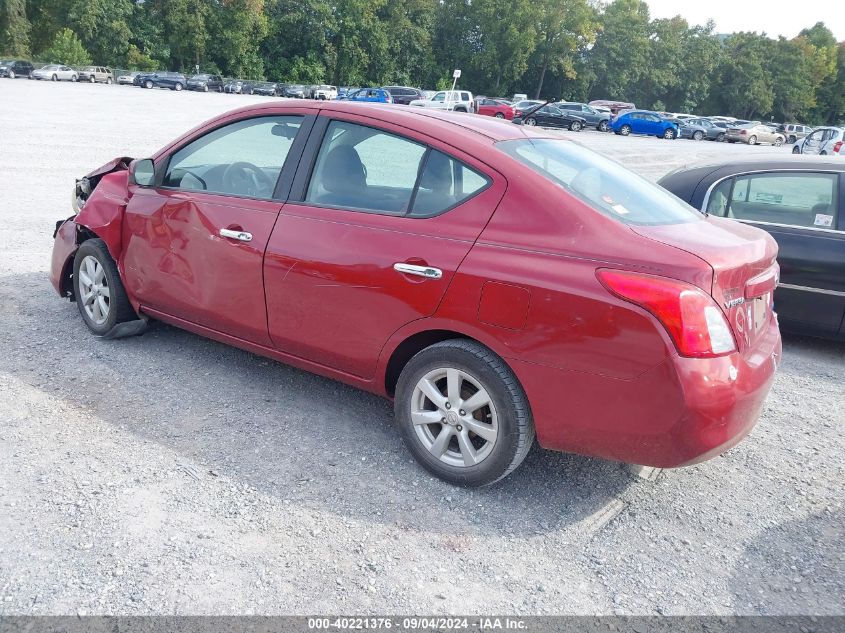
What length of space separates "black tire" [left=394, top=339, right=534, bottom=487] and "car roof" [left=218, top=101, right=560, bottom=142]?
42.7 inches

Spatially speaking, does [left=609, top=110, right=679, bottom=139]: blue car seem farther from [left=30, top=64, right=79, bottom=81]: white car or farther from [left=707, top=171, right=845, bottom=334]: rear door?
[left=707, top=171, right=845, bottom=334]: rear door

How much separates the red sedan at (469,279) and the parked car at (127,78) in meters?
63.8

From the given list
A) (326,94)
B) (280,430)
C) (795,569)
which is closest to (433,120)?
(280,430)

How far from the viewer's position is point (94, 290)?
498cm

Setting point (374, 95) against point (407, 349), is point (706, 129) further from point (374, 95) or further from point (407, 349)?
point (407, 349)

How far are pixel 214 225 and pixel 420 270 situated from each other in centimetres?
146

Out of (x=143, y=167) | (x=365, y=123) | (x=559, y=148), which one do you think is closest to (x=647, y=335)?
(x=559, y=148)

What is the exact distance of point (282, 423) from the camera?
4.02m

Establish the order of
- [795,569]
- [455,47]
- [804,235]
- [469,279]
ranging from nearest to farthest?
1. [795,569]
2. [469,279]
3. [804,235]
4. [455,47]

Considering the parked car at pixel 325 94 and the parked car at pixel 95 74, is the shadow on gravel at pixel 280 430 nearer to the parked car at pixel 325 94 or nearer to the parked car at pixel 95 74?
the parked car at pixel 325 94

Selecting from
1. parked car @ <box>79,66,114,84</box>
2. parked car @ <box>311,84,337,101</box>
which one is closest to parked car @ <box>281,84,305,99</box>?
parked car @ <box>311,84,337,101</box>

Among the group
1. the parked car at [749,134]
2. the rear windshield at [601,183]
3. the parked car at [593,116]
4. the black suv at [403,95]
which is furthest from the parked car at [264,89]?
the rear windshield at [601,183]

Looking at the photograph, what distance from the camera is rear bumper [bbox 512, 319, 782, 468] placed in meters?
2.86

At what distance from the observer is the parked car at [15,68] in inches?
2174
